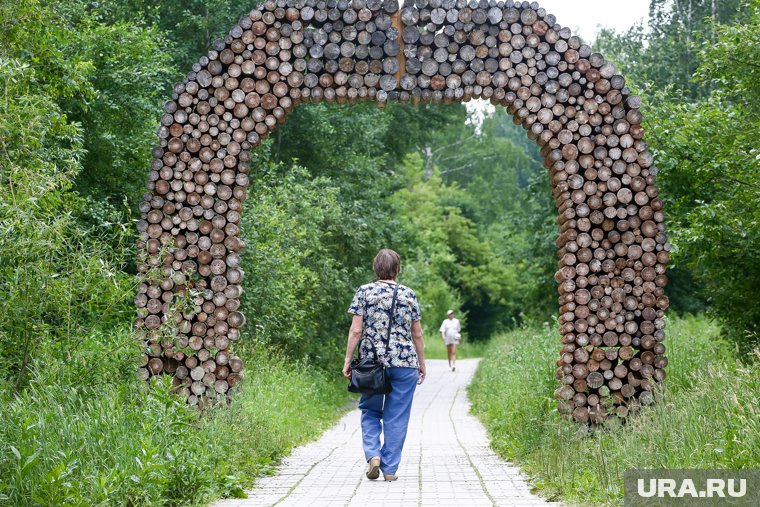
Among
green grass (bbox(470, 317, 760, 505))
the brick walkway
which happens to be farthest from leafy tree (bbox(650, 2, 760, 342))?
the brick walkway

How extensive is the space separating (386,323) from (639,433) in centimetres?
230

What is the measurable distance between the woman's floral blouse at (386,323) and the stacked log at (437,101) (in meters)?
1.92

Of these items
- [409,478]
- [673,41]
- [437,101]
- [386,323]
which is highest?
[673,41]

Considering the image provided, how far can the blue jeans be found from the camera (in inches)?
351

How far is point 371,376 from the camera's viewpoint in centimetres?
887

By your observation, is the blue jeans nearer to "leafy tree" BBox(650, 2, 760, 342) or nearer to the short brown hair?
the short brown hair

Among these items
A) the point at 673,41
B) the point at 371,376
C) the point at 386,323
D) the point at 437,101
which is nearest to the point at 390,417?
the point at 371,376

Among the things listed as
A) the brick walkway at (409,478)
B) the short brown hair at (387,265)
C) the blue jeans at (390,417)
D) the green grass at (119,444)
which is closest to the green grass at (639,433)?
the brick walkway at (409,478)

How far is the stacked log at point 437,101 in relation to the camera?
1048 cm

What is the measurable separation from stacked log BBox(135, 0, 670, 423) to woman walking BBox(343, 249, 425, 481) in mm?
1929

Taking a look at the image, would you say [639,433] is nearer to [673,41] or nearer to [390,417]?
[390,417]

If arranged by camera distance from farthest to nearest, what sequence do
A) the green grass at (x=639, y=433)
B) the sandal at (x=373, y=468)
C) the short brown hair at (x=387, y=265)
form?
1. the short brown hair at (x=387, y=265)
2. the sandal at (x=373, y=468)
3. the green grass at (x=639, y=433)

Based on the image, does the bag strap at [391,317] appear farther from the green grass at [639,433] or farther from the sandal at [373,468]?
the green grass at [639,433]

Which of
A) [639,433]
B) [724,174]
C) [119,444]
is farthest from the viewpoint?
[724,174]
